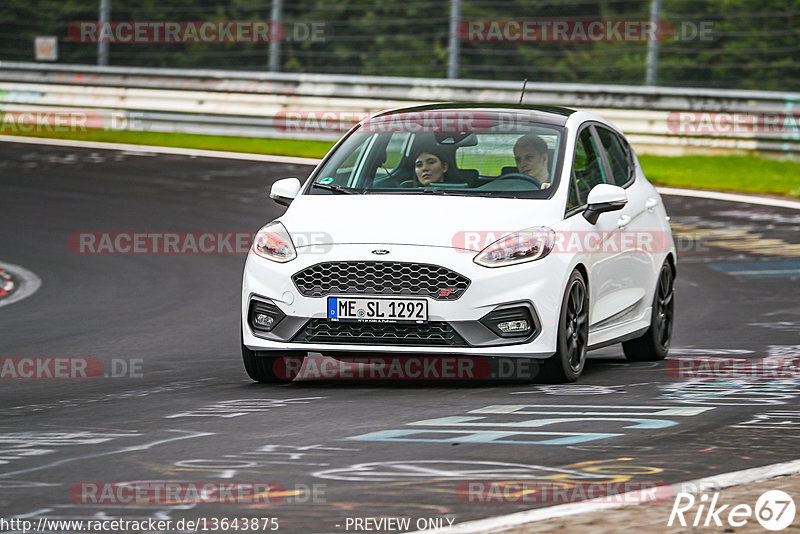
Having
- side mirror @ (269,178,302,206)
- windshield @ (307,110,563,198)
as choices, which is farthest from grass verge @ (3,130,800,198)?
side mirror @ (269,178,302,206)

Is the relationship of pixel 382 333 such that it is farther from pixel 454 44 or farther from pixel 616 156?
pixel 454 44

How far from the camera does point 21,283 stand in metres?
14.3

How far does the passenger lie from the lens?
966cm

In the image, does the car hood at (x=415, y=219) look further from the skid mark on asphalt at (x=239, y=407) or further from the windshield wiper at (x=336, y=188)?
the skid mark on asphalt at (x=239, y=407)

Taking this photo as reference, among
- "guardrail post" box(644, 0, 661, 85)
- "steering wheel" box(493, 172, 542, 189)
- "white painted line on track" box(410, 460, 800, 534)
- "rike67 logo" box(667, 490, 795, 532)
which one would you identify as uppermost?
"guardrail post" box(644, 0, 661, 85)

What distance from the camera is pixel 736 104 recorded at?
24.0 m

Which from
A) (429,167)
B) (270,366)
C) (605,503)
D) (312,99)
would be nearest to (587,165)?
(429,167)

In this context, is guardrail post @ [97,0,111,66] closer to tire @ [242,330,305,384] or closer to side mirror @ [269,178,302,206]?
side mirror @ [269,178,302,206]

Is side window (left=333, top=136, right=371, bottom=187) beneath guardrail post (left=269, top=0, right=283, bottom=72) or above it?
beneath

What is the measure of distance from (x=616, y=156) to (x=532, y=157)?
128cm

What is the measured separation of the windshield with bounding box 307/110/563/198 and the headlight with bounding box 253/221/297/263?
2.22 feet

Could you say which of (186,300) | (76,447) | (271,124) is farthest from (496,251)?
(271,124)

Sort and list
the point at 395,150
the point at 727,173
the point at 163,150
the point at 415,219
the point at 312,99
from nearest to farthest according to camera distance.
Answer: the point at 415,219, the point at 395,150, the point at 727,173, the point at 163,150, the point at 312,99

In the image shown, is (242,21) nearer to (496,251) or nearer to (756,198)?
(756,198)
